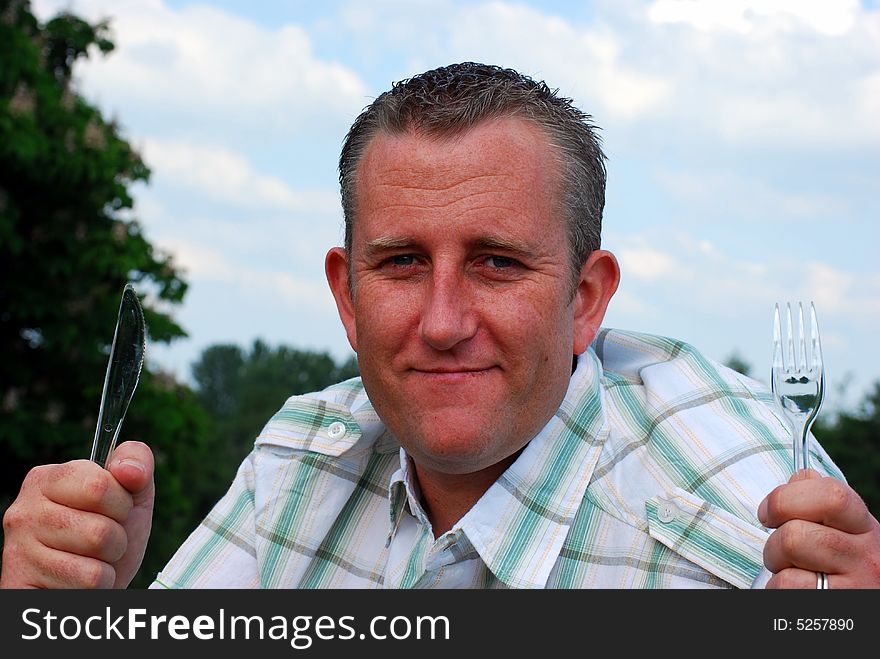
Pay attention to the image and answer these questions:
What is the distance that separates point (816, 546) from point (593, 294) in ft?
3.96

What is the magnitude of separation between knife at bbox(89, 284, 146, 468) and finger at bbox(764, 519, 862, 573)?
1555mm

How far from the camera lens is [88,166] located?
1384cm

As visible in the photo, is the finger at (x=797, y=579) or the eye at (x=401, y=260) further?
the eye at (x=401, y=260)

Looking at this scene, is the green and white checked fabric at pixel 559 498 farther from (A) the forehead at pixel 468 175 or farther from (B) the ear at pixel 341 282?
(A) the forehead at pixel 468 175

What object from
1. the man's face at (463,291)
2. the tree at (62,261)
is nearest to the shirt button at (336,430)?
the man's face at (463,291)

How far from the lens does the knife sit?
2.51m

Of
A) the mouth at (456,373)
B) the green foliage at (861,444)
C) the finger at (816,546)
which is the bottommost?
the finger at (816,546)

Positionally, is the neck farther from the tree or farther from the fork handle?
the tree

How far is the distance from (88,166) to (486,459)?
1236cm

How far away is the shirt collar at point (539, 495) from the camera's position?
113 inches

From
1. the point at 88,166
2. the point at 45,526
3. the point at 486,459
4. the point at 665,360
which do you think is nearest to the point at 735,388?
the point at 665,360

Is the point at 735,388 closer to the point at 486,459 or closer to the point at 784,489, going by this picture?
the point at 486,459

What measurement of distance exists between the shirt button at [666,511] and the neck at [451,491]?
18.6 inches

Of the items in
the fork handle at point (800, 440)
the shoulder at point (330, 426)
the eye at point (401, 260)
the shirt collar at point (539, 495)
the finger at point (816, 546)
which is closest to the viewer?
the finger at point (816, 546)
